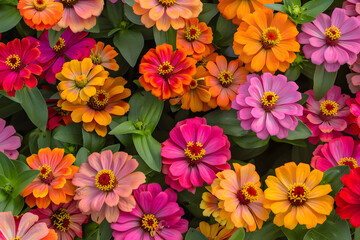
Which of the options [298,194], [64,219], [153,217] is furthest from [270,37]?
[64,219]

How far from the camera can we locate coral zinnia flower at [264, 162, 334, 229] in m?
0.85

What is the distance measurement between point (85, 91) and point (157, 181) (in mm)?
253

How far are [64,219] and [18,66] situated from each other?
34cm

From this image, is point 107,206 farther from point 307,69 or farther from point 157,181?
point 307,69

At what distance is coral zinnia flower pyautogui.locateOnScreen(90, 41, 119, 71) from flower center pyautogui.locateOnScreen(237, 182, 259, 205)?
40cm

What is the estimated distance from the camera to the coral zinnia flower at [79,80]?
95 cm

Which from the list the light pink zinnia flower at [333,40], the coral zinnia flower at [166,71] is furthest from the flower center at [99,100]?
the light pink zinnia flower at [333,40]

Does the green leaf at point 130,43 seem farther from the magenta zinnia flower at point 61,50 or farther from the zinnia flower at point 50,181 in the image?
the zinnia flower at point 50,181

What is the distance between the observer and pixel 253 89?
3.20 ft

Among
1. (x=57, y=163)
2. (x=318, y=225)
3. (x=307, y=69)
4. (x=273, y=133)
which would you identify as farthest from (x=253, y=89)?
(x=57, y=163)

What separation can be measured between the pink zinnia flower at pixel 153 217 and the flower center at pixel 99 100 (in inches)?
7.9

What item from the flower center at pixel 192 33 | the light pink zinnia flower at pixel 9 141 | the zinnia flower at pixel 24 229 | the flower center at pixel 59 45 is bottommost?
the light pink zinnia flower at pixel 9 141

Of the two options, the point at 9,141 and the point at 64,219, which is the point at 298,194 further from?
the point at 9,141

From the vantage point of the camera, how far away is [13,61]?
0.99m
